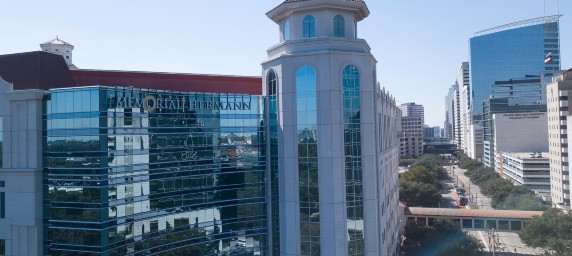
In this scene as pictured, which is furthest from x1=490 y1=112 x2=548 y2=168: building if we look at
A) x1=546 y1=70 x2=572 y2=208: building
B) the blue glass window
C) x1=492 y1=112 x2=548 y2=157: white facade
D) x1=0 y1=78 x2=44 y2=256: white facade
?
x1=0 y1=78 x2=44 y2=256: white facade

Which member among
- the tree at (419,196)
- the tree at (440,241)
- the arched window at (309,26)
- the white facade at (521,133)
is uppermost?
the arched window at (309,26)

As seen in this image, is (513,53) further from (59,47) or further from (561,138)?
(59,47)

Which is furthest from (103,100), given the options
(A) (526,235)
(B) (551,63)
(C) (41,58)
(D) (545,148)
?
(B) (551,63)

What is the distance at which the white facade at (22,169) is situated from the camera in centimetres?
3148

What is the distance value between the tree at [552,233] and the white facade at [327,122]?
23.3 meters

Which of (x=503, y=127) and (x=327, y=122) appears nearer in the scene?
(x=327, y=122)

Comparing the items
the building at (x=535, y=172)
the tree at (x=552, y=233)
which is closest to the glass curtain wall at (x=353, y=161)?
the tree at (x=552, y=233)

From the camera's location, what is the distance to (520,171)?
358 ft

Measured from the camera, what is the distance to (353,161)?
1415 inches

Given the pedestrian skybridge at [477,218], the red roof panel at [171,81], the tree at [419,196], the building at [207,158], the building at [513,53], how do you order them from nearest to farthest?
the building at [207,158] < the red roof panel at [171,81] < the pedestrian skybridge at [477,218] < the tree at [419,196] < the building at [513,53]

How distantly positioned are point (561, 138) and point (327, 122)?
66.4m

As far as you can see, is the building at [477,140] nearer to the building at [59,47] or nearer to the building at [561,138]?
the building at [561,138]

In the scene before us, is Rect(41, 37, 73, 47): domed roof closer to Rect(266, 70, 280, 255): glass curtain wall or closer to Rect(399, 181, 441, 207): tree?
Rect(266, 70, 280, 255): glass curtain wall

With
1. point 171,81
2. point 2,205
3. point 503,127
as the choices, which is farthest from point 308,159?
point 503,127
